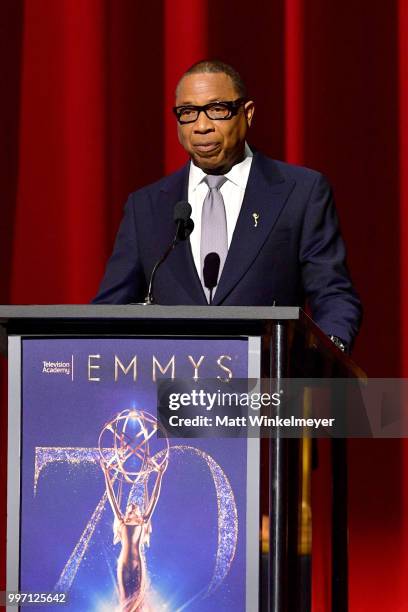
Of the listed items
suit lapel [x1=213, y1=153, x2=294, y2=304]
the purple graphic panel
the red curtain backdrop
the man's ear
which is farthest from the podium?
the red curtain backdrop

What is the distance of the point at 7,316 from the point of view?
71.4 inches

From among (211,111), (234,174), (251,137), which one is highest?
(251,137)

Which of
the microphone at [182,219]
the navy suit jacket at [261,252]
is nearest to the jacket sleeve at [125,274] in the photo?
the navy suit jacket at [261,252]

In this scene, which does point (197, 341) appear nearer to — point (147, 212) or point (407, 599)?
point (147, 212)

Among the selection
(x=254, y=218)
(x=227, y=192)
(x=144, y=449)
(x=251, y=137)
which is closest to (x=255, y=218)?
(x=254, y=218)

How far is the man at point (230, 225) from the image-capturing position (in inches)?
95.8

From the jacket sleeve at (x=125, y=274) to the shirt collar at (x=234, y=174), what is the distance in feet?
0.44

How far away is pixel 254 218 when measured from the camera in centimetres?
248

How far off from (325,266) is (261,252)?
0.12 meters

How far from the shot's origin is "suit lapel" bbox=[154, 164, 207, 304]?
2.42 meters

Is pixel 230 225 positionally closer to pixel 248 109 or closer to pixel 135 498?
pixel 248 109

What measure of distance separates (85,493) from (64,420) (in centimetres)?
10

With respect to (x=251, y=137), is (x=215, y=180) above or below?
below

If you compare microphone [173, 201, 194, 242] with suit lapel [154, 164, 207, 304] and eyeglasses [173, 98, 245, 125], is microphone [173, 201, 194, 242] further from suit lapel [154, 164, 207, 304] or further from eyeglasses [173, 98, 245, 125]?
eyeglasses [173, 98, 245, 125]
